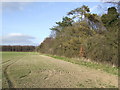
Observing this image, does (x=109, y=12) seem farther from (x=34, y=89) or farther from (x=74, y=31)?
(x=74, y=31)

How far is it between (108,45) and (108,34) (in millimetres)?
1136

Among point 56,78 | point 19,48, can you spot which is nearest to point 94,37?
point 56,78

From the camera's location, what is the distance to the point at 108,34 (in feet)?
49.2

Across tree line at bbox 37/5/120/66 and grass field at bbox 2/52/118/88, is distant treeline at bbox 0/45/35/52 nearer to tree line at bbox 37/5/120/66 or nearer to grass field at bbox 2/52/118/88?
tree line at bbox 37/5/120/66

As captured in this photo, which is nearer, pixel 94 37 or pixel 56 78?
pixel 56 78

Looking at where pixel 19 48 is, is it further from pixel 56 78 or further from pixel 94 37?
pixel 56 78

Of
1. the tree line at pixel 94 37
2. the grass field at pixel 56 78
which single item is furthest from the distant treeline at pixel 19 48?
the grass field at pixel 56 78

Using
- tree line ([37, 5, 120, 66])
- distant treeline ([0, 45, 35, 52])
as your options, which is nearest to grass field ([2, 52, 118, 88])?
tree line ([37, 5, 120, 66])

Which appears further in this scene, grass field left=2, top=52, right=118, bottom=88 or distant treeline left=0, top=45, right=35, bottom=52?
distant treeline left=0, top=45, right=35, bottom=52

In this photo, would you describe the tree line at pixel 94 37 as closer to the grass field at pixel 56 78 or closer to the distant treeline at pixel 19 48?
the grass field at pixel 56 78

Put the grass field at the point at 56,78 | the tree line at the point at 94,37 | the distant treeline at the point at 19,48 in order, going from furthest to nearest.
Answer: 1. the distant treeline at the point at 19,48
2. the tree line at the point at 94,37
3. the grass field at the point at 56,78

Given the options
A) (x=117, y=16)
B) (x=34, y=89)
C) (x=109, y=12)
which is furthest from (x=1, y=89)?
(x=109, y=12)

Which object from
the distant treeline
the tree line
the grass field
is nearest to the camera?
the grass field

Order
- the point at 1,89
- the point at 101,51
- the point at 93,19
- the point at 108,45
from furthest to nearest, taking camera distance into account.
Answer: the point at 93,19 → the point at 101,51 → the point at 108,45 → the point at 1,89
